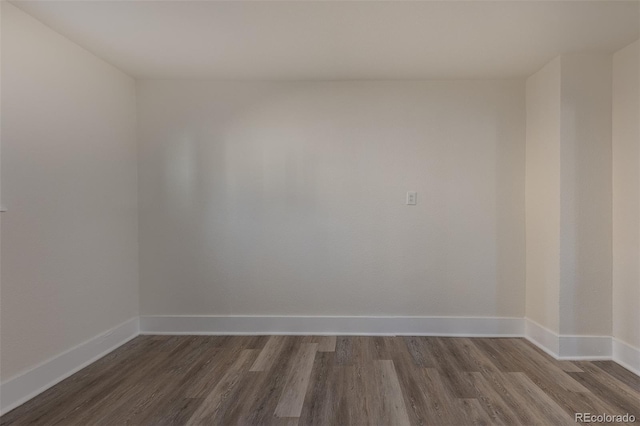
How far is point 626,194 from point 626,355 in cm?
117

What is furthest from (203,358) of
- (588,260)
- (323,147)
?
(588,260)

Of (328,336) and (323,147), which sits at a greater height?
(323,147)

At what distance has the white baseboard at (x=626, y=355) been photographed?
2.35 m

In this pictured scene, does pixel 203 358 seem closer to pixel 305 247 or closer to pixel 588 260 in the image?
pixel 305 247

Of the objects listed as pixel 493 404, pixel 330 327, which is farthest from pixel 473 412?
pixel 330 327

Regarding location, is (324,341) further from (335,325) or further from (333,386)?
(333,386)

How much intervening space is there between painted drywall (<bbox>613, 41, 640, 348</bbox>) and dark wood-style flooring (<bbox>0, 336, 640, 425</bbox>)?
1.27 ft

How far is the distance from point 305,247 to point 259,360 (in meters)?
1.02

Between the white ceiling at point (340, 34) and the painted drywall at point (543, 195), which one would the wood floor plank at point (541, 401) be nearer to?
the painted drywall at point (543, 195)

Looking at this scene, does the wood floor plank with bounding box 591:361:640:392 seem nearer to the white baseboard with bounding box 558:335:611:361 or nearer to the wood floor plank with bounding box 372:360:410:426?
the white baseboard with bounding box 558:335:611:361

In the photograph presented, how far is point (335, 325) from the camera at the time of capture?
3.07 m

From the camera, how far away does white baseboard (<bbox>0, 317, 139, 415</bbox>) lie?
1948 mm

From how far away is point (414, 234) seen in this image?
10.0 feet

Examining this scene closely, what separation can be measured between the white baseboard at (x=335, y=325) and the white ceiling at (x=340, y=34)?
2189 millimetres
